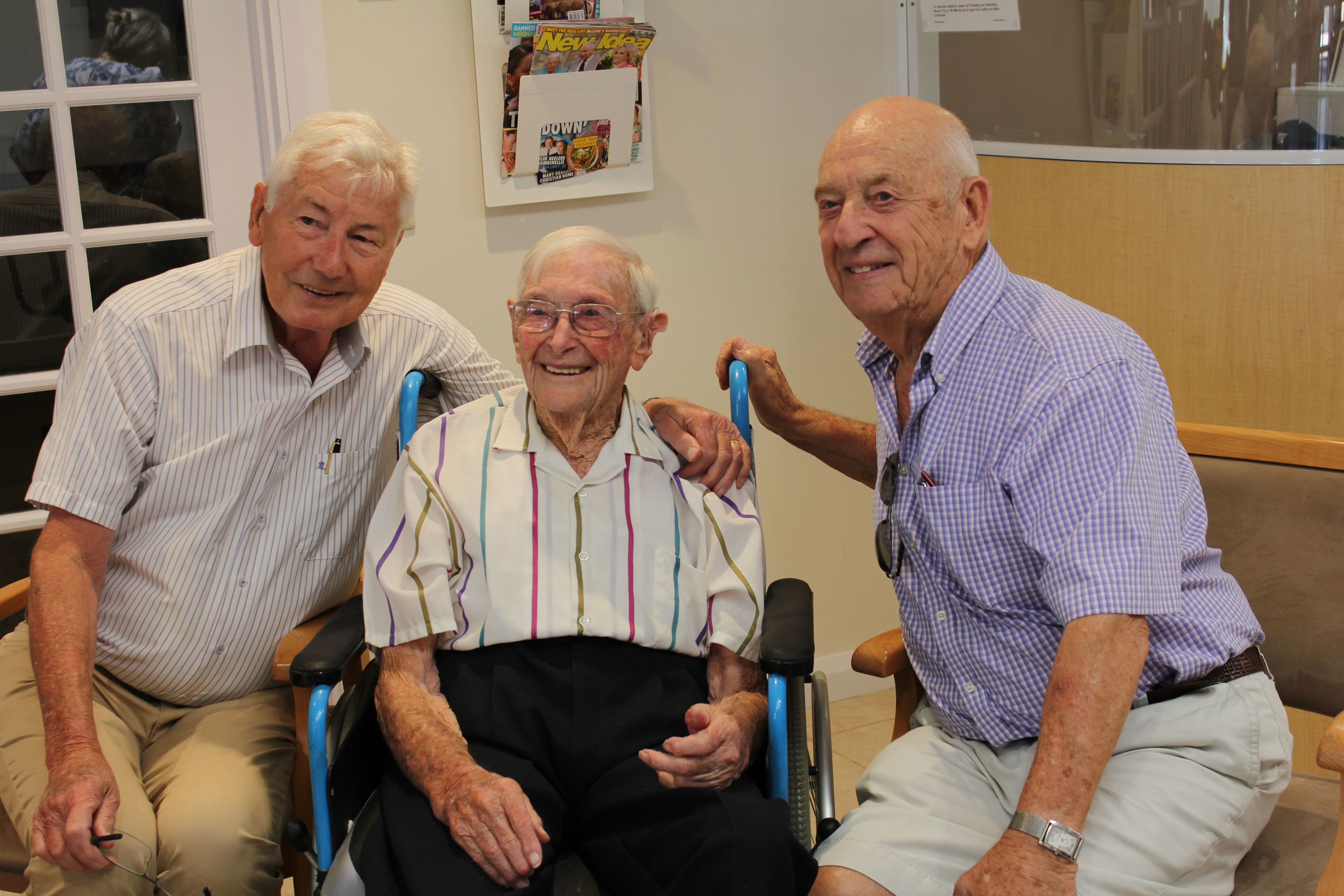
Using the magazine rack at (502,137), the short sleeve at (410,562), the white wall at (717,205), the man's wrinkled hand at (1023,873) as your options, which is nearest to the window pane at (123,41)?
the white wall at (717,205)

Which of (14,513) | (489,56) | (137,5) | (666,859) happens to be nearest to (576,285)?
(666,859)

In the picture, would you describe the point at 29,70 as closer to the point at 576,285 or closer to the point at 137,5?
the point at 137,5

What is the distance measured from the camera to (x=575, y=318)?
1856 mm

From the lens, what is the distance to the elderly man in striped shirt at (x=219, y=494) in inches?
70.2

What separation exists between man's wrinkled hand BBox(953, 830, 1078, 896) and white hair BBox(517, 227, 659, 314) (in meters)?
1.02

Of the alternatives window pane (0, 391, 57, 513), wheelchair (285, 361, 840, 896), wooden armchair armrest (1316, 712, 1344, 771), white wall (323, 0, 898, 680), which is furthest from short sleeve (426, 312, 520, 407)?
wooden armchair armrest (1316, 712, 1344, 771)

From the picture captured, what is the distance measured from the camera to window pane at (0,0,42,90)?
8.25 ft

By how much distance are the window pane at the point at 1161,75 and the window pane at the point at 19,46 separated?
2.31 metres

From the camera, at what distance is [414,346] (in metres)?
2.16

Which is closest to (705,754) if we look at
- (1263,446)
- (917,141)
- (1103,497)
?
(1103,497)

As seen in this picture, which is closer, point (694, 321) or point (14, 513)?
point (14, 513)

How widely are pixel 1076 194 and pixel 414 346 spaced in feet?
5.70

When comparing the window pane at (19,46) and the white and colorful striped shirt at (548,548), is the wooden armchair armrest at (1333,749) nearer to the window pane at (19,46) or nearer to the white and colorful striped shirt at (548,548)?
the white and colorful striped shirt at (548,548)

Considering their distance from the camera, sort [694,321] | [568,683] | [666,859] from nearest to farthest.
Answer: [666,859], [568,683], [694,321]
